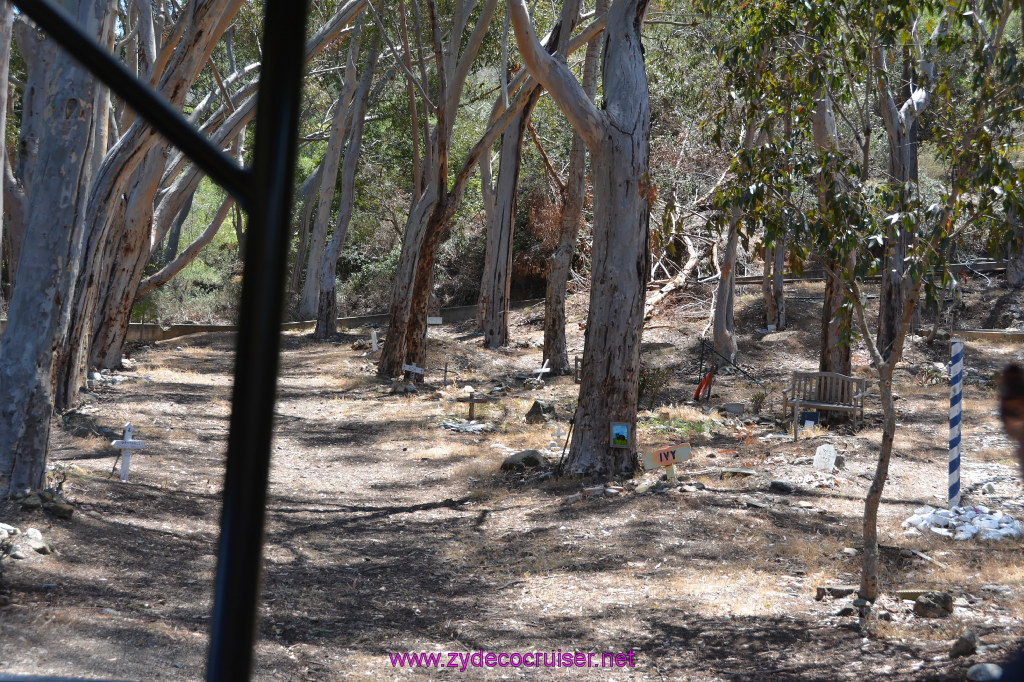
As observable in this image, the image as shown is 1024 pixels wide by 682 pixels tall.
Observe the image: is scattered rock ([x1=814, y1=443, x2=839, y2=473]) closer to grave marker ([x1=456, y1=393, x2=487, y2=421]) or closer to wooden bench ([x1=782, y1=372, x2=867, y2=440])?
wooden bench ([x1=782, y1=372, x2=867, y2=440])

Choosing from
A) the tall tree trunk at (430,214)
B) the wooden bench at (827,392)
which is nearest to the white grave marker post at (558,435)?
the wooden bench at (827,392)

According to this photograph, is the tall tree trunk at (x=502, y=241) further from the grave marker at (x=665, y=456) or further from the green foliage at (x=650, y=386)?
the grave marker at (x=665, y=456)

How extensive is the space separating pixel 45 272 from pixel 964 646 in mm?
6900

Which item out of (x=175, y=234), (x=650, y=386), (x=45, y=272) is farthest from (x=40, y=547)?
(x=175, y=234)

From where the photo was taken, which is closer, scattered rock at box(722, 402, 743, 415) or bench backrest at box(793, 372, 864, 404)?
bench backrest at box(793, 372, 864, 404)

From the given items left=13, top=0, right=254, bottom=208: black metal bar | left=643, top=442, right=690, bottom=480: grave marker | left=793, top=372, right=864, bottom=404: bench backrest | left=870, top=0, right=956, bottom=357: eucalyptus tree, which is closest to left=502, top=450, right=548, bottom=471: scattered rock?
left=643, top=442, right=690, bottom=480: grave marker

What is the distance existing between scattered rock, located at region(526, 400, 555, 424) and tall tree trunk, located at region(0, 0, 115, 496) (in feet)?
26.8

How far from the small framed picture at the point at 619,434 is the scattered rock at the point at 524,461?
1.33 metres

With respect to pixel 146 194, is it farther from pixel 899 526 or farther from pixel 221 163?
pixel 221 163

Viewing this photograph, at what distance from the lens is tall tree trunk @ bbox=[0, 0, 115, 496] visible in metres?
6.94

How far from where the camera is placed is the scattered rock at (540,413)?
14320mm

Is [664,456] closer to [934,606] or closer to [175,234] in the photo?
[934,606]

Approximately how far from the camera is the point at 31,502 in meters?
6.80

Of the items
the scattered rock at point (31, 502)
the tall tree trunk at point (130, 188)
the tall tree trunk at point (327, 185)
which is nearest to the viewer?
the scattered rock at point (31, 502)
